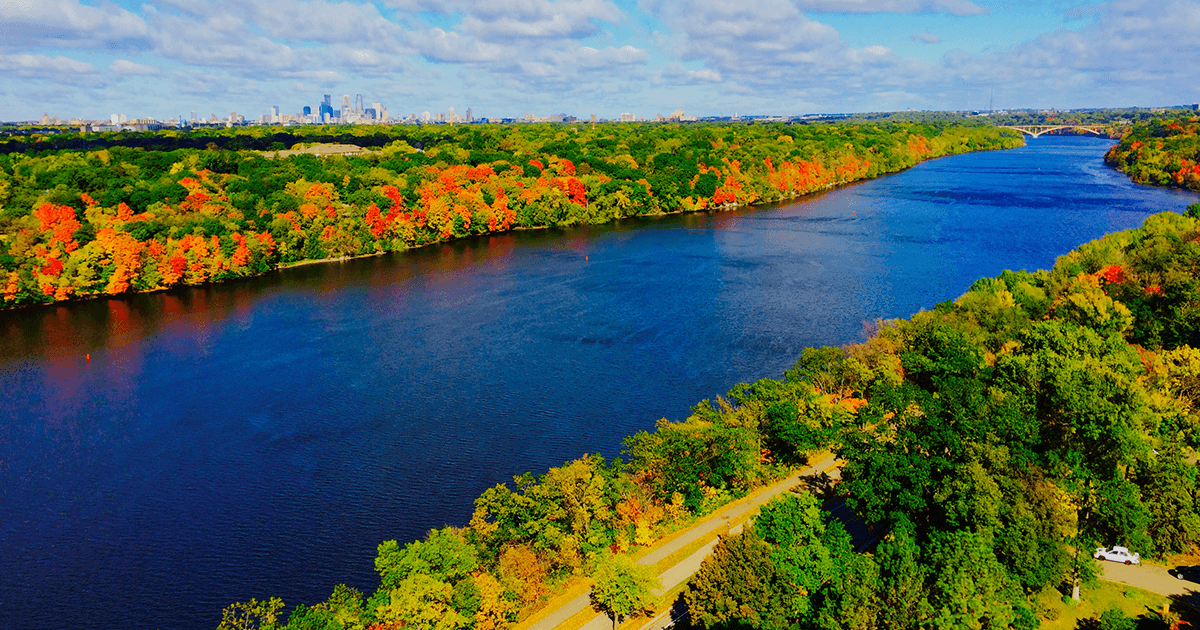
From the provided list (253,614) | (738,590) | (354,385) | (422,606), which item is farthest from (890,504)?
(354,385)

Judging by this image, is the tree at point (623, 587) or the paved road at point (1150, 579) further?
the paved road at point (1150, 579)

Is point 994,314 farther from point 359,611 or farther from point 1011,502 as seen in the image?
point 359,611

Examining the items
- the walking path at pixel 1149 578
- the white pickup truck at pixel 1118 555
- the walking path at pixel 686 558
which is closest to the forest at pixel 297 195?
the walking path at pixel 686 558

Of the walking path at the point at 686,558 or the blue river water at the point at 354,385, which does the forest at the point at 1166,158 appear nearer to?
the blue river water at the point at 354,385

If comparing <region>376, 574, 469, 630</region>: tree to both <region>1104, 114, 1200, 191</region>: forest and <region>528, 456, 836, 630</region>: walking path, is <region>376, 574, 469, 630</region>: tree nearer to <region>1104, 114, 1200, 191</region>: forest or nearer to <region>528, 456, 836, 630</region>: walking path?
<region>528, 456, 836, 630</region>: walking path

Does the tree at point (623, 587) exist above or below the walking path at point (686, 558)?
above

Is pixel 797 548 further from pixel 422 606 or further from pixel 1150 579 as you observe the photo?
pixel 1150 579

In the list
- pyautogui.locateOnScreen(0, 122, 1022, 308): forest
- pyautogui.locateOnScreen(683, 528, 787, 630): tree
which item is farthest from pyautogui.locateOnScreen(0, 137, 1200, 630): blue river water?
pyautogui.locateOnScreen(683, 528, 787, 630): tree
